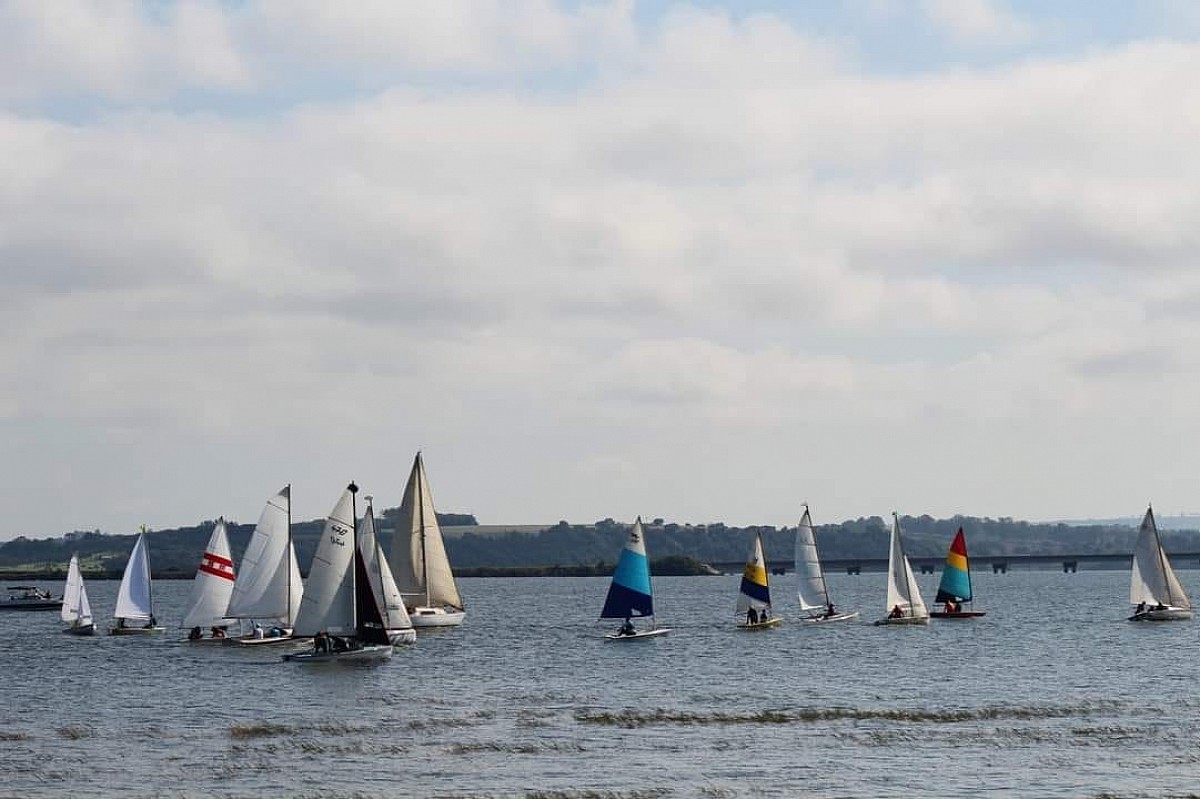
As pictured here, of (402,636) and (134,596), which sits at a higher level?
(134,596)

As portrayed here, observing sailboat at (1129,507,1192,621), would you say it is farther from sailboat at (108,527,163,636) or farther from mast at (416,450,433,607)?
sailboat at (108,527,163,636)

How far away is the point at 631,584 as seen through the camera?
95250mm

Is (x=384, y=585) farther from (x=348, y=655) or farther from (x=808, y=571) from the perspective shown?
(x=808, y=571)

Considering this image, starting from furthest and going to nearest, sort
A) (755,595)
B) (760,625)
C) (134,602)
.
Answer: (134,602), (760,625), (755,595)

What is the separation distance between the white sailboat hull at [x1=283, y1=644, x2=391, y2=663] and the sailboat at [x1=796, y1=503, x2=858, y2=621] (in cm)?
3427

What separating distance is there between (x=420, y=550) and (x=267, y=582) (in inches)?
621

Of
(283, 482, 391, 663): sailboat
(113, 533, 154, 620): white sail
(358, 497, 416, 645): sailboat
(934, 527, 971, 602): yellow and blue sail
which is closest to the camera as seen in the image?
(283, 482, 391, 663): sailboat

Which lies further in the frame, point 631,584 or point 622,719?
point 631,584

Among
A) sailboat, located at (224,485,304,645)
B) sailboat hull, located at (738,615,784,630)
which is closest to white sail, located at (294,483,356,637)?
sailboat, located at (224,485,304,645)

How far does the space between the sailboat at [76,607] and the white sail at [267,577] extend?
76.4ft

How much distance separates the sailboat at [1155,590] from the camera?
107500 millimetres

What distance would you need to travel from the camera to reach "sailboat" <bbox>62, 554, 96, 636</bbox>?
11231 cm

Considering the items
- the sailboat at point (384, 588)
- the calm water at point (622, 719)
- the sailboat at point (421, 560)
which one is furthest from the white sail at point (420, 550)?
the sailboat at point (384, 588)

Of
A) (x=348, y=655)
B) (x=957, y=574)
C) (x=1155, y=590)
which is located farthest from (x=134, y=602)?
(x=1155, y=590)
